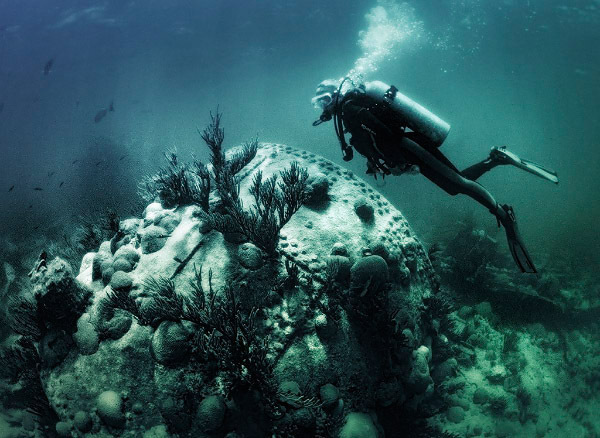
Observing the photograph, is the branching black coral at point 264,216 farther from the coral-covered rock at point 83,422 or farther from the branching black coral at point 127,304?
the coral-covered rock at point 83,422

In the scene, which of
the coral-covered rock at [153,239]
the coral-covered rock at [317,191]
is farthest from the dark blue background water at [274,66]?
the coral-covered rock at [317,191]

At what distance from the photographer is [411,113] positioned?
14.6 ft

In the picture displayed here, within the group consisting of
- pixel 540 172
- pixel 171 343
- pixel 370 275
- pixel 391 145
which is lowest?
pixel 171 343

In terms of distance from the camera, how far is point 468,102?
73.5 metres

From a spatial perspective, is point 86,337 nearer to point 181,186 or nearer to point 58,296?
point 58,296

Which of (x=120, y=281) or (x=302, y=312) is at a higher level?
(x=302, y=312)

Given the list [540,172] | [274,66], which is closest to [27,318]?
[540,172]

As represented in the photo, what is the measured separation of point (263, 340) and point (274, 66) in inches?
1658

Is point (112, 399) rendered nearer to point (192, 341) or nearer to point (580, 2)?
point (192, 341)

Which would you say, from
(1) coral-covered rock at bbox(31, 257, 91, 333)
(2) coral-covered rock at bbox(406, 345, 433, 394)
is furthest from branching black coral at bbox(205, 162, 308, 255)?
(2) coral-covered rock at bbox(406, 345, 433, 394)

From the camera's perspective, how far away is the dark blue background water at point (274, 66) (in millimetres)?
23078

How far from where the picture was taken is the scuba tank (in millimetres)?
4437

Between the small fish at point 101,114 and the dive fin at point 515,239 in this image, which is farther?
the small fish at point 101,114

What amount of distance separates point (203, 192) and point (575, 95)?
66.0 meters
